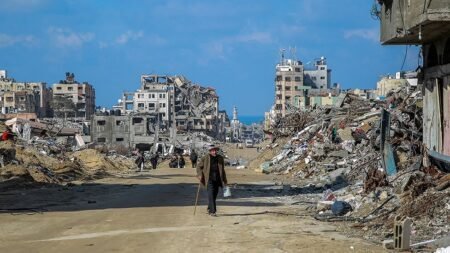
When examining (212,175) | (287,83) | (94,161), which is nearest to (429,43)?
(212,175)

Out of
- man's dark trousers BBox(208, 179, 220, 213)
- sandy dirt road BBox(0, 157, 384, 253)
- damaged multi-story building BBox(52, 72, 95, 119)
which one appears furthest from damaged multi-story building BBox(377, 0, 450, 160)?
damaged multi-story building BBox(52, 72, 95, 119)

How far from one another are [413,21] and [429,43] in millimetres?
3250

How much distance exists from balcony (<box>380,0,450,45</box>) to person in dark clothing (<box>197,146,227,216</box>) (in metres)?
5.88

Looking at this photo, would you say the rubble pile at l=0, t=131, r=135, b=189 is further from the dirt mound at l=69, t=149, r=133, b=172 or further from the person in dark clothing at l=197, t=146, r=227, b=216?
the person in dark clothing at l=197, t=146, r=227, b=216

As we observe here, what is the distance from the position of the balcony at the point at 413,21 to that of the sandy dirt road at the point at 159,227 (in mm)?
5342

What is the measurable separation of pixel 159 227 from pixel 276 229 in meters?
2.46

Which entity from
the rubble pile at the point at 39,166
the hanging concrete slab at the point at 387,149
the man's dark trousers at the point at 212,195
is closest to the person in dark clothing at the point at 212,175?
the man's dark trousers at the point at 212,195

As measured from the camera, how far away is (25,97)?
16175cm

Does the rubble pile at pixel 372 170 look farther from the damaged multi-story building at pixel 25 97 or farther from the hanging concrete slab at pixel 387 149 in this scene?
the damaged multi-story building at pixel 25 97

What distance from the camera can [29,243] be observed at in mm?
11828

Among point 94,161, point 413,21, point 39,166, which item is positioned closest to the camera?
point 413,21

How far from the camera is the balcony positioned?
14.9 metres

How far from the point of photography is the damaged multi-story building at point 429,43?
15680 millimetres

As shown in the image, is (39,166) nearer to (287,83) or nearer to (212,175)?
(212,175)
